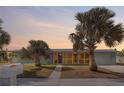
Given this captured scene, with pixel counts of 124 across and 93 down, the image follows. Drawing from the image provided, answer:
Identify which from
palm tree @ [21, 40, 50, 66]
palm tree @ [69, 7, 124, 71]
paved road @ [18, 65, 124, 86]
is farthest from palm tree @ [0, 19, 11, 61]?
paved road @ [18, 65, 124, 86]

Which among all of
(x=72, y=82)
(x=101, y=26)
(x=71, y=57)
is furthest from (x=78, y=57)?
(x=72, y=82)

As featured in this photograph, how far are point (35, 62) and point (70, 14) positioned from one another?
6.48 meters

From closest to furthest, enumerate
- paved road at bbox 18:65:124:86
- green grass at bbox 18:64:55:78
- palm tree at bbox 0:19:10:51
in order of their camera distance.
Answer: paved road at bbox 18:65:124:86 → green grass at bbox 18:64:55:78 → palm tree at bbox 0:19:10:51

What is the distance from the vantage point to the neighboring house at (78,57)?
27172 millimetres

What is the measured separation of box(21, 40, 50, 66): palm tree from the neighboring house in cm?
282

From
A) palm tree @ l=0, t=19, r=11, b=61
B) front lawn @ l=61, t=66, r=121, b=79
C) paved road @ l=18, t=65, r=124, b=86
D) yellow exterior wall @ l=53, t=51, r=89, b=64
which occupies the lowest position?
paved road @ l=18, t=65, r=124, b=86

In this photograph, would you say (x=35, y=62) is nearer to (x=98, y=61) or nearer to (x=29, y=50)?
(x=29, y=50)

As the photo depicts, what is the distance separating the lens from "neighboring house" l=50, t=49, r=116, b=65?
89.1 ft

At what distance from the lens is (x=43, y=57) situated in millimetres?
24734

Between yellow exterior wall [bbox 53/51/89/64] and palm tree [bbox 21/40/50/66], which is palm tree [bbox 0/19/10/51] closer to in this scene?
palm tree [bbox 21/40/50/66]

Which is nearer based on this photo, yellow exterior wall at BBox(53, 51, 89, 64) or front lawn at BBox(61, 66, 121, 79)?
front lawn at BBox(61, 66, 121, 79)

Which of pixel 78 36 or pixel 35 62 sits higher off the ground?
pixel 78 36
